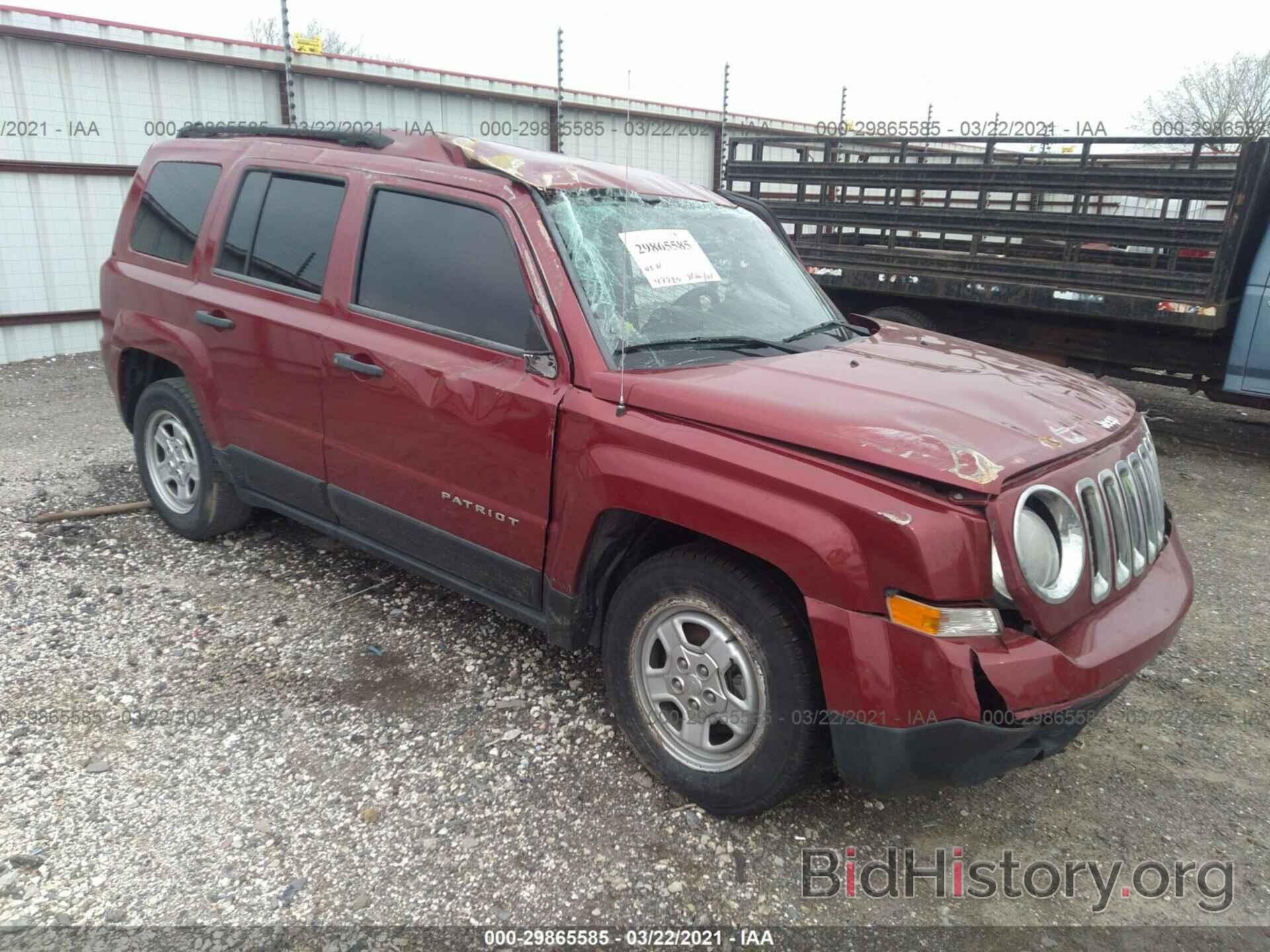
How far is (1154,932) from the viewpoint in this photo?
95.3 inches

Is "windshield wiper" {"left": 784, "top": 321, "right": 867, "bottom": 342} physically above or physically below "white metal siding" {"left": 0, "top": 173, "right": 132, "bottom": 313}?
above

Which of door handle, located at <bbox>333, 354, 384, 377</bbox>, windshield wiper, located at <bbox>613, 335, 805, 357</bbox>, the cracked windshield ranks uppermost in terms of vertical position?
the cracked windshield

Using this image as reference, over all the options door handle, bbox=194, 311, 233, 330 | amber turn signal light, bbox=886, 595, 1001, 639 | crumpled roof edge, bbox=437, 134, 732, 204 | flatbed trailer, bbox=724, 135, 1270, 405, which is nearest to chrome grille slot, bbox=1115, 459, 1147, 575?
amber turn signal light, bbox=886, 595, 1001, 639

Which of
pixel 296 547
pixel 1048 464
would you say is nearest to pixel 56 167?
pixel 296 547

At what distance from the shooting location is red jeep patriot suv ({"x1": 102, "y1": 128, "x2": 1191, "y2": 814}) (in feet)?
7.40

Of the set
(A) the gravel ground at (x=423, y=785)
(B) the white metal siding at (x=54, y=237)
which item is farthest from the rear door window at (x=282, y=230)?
(B) the white metal siding at (x=54, y=237)

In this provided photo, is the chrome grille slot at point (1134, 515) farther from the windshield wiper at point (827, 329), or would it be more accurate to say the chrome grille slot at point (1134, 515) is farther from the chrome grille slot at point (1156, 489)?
the windshield wiper at point (827, 329)

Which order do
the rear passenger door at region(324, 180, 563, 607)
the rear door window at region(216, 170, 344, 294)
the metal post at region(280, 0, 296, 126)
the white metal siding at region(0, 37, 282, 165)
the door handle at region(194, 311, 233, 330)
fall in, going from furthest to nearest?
the metal post at region(280, 0, 296, 126), the white metal siding at region(0, 37, 282, 165), the door handle at region(194, 311, 233, 330), the rear door window at region(216, 170, 344, 294), the rear passenger door at region(324, 180, 563, 607)

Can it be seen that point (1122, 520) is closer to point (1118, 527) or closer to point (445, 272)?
point (1118, 527)

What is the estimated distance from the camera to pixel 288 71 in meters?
9.91

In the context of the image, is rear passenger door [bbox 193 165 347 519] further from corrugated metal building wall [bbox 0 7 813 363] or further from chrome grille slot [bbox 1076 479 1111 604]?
corrugated metal building wall [bbox 0 7 813 363]

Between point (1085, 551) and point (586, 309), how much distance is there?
1.65 metres

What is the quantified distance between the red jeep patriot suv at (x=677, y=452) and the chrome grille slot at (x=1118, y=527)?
0.05 feet

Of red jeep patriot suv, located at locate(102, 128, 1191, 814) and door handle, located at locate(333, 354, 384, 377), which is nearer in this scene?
red jeep patriot suv, located at locate(102, 128, 1191, 814)
